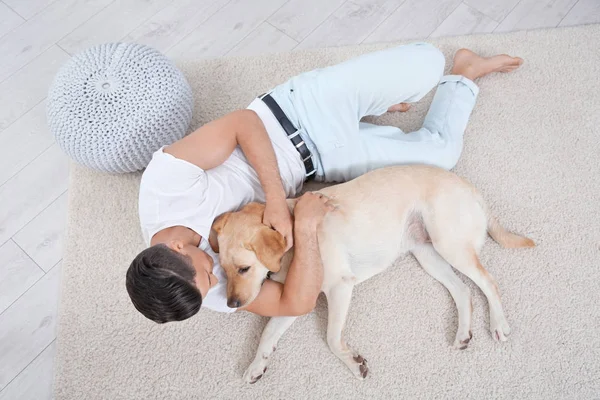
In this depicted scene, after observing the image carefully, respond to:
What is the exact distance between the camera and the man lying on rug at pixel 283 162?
54.4 inches

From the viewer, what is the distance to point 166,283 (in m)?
1.27

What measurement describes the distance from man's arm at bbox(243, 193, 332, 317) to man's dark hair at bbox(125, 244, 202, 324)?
1.18 ft

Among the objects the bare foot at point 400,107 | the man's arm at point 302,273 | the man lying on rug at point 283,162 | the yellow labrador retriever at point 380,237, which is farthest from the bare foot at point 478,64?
the man's arm at point 302,273

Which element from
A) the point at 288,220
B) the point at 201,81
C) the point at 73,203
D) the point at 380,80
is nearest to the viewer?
the point at 288,220

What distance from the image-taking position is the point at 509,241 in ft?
6.21

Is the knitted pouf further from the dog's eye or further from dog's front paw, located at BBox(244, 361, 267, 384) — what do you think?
dog's front paw, located at BBox(244, 361, 267, 384)

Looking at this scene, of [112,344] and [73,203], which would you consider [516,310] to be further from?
[73,203]

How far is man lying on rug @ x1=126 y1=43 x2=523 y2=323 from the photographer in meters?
1.38

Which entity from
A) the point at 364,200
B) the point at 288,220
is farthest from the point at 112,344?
the point at 364,200

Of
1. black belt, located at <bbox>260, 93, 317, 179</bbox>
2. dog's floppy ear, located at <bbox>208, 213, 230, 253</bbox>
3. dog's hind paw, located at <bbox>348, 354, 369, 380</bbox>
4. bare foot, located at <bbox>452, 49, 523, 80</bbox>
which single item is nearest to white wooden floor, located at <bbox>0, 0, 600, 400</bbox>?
bare foot, located at <bbox>452, 49, 523, 80</bbox>

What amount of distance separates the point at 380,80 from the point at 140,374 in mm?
1428

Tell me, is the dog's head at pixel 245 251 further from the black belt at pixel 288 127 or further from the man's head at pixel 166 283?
the black belt at pixel 288 127

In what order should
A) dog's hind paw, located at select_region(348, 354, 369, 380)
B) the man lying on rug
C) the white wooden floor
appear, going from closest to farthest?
the man lying on rug
dog's hind paw, located at select_region(348, 354, 369, 380)
the white wooden floor

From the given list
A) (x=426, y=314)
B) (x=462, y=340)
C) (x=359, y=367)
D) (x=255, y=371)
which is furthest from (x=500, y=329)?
(x=255, y=371)
